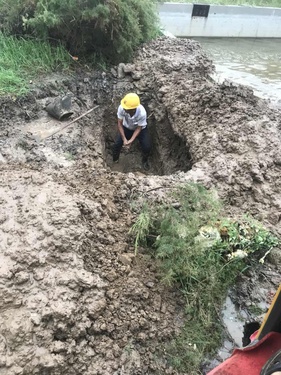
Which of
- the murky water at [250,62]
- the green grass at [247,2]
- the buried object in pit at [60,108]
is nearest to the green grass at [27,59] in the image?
the buried object in pit at [60,108]

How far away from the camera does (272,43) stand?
1535 centimetres

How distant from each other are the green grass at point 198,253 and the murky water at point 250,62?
5.94 meters

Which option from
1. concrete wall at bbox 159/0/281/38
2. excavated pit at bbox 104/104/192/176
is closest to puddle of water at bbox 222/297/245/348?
excavated pit at bbox 104/104/192/176

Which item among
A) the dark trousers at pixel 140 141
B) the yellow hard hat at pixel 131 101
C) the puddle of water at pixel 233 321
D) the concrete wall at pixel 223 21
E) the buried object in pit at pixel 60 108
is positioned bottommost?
the puddle of water at pixel 233 321

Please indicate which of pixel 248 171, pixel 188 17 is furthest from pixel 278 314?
pixel 188 17

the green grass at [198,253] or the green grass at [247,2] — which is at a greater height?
the green grass at [247,2]

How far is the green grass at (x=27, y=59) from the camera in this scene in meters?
6.70

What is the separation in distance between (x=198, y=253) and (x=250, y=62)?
10.6 m

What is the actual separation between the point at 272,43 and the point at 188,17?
3.83 m

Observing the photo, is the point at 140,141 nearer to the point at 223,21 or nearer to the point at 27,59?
the point at 27,59

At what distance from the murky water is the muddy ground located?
12.1ft

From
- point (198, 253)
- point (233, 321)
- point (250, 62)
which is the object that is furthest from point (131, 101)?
point (250, 62)

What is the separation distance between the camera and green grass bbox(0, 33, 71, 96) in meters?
6.70

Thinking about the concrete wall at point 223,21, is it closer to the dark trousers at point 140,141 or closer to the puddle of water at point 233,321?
the dark trousers at point 140,141
